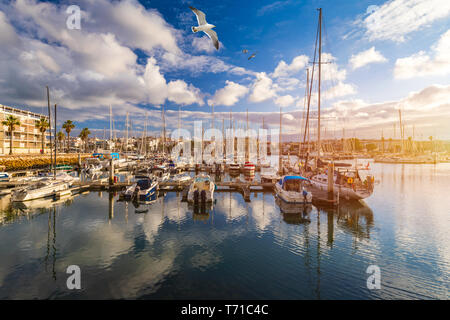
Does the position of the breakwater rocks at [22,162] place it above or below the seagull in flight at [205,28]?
below

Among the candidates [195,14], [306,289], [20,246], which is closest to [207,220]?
[306,289]

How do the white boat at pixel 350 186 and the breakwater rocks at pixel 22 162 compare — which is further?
the breakwater rocks at pixel 22 162

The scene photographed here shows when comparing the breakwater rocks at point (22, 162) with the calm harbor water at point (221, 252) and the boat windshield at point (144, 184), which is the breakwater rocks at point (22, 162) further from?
the boat windshield at point (144, 184)

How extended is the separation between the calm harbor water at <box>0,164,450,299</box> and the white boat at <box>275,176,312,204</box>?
140cm

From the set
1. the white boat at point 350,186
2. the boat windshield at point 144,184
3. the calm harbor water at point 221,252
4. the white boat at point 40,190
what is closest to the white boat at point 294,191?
the calm harbor water at point 221,252

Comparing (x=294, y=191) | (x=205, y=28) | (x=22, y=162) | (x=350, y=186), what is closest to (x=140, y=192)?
(x=294, y=191)

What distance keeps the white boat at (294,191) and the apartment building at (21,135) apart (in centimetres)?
8131

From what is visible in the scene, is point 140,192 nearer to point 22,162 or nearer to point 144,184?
point 144,184

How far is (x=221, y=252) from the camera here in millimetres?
12938

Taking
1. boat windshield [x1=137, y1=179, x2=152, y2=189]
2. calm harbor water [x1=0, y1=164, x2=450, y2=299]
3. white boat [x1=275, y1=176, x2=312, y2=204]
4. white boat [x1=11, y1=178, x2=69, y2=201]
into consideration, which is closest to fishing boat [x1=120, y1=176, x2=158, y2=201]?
boat windshield [x1=137, y1=179, x2=152, y2=189]

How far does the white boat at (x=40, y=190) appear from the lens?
2351 cm

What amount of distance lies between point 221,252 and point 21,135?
9380cm

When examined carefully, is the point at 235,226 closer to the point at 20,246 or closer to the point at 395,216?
the point at 20,246
